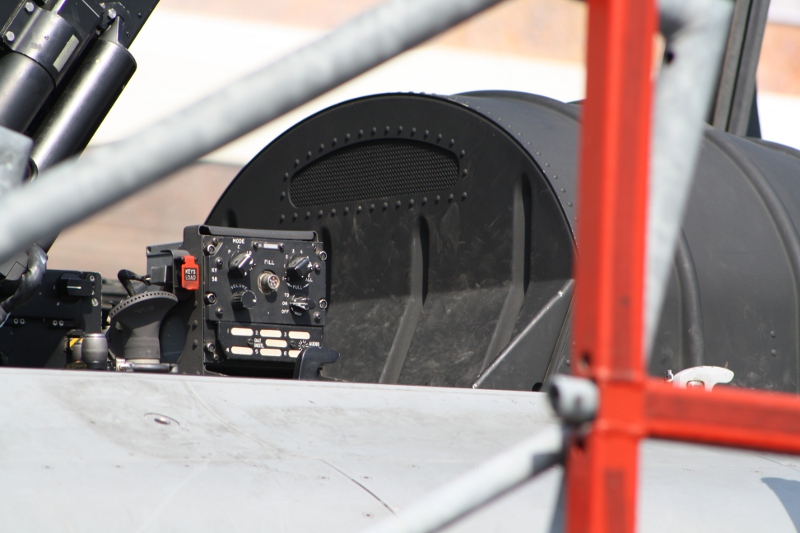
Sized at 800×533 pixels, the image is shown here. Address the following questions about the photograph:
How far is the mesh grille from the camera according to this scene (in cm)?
376

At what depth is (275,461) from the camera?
1.78 m

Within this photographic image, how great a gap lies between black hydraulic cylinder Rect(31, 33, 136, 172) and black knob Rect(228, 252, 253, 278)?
717 millimetres

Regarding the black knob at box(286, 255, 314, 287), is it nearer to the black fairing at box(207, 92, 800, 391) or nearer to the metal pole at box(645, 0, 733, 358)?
the black fairing at box(207, 92, 800, 391)

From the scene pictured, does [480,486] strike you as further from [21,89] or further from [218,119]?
[21,89]

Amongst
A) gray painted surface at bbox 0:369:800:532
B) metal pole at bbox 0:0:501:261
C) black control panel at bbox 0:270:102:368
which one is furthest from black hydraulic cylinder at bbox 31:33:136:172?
metal pole at bbox 0:0:501:261

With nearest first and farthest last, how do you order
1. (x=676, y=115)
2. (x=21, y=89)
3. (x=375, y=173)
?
(x=676, y=115) → (x=21, y=89) → (x=375, y=173)

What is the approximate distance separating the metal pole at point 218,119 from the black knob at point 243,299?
2164mm

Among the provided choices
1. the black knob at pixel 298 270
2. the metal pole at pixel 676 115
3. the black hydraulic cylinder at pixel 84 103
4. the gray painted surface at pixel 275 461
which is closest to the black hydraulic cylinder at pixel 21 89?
the black hydraulic cylinder at pixel 84 103

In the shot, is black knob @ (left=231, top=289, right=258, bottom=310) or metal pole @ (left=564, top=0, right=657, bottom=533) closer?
metal pole @ (left=564, top=0, right=657, bottom=533)

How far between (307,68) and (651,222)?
44 cm

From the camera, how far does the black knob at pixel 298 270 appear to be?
337 centimetres

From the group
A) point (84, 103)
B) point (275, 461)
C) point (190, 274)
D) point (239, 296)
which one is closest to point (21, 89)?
point (84, 103)

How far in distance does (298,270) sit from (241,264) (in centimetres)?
21

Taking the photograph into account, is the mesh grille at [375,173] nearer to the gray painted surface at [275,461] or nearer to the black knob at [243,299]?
the black knob at [243,299]
